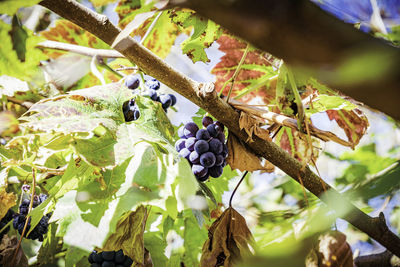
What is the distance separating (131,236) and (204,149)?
12.1 inches

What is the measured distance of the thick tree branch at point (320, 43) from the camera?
221 mm

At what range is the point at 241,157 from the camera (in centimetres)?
99

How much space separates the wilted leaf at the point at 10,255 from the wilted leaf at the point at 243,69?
980 millimetres

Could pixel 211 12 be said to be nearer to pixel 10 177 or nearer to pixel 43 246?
pixel 43 246

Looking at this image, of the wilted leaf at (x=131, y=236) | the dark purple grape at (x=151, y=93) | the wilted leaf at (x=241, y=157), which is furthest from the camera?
the dark purple grape at (x=151, y=93)

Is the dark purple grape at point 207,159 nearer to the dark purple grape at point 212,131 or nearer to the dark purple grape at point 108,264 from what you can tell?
the dark purple grape at point 212,131

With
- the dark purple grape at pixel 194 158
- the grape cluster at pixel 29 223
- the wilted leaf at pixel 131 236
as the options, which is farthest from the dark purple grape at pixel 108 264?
the dark purple grape at pixel 194 158

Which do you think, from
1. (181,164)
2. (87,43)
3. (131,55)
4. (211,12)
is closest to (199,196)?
(181,164)

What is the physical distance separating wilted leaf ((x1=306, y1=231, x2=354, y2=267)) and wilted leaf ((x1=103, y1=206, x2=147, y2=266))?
0.43m

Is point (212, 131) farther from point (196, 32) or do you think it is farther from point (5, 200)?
point (5, 200)

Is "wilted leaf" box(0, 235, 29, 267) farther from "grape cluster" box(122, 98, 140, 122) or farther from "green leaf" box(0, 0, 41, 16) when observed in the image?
"green leaf" box(0, 0, 41, 16)

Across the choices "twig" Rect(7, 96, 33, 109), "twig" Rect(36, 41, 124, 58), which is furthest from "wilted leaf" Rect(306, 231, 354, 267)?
"twig" Rect(7, 96, 33, 109)

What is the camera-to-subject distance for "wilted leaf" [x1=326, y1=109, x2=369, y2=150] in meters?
1.27

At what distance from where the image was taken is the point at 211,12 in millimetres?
242
